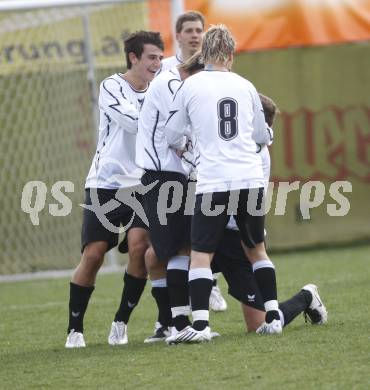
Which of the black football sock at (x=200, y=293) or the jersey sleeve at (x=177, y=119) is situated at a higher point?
the jersey sleeve at (x=177, y=119)

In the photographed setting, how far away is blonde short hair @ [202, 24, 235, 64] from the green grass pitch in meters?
1.60

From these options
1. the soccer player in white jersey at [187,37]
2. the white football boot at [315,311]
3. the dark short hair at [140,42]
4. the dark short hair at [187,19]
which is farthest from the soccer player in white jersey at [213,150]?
the dark short hair at [187,19]

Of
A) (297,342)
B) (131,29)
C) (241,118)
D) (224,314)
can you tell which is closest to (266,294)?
(297,342)

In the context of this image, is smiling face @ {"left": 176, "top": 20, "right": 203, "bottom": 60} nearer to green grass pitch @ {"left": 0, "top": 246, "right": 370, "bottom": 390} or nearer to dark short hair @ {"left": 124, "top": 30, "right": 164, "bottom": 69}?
dark short hair @ {"left": 124, "top": 30, "right": 164, "bottom": 69}

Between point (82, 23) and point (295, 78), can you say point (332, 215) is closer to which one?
point (295, 78)

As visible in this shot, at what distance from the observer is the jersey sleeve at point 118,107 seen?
21.2ft

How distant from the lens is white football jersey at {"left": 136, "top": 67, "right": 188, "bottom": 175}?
6.23 meters

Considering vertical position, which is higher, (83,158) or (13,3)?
(13,3)

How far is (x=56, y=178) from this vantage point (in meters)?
12.0

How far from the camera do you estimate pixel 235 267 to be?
21.7 feet

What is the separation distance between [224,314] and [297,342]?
7.02 feet

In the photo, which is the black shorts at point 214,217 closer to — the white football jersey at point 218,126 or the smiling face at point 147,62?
the white football jersey at point 218,126

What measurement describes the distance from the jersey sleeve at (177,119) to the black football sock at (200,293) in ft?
2.51

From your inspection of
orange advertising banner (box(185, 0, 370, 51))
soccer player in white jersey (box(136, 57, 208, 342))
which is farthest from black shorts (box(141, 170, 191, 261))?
orange advertising banner (box(185, 0, 370, 51))
